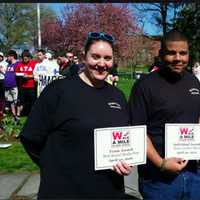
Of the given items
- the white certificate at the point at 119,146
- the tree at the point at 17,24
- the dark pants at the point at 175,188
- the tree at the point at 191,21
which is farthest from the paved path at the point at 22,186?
the tree at the point at 17,24

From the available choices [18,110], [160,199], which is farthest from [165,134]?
[18,110]

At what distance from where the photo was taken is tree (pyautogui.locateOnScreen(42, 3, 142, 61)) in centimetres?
5322

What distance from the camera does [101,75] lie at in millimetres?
2846

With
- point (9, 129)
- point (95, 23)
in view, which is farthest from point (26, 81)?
point (95, 23)

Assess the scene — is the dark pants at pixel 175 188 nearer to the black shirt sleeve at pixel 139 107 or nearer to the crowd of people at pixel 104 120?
the crowd of people at pixel 104 120

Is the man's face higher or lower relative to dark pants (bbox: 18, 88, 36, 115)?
higher

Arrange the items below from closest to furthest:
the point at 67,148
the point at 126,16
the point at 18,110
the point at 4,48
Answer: the point at 67,148, the point at 18,110, the point at 4,48, the point at 126,16

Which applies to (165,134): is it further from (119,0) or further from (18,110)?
(18,110)

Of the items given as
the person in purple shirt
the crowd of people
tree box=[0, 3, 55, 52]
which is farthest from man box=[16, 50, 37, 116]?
tree box=[0, 3, 55, 52]

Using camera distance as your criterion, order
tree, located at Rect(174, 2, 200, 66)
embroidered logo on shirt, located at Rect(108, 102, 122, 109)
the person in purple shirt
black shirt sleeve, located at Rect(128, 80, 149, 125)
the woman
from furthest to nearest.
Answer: tree, located at Rect(174, 2, 200, 66) → the person in purple shirt → black shirt sleeve, located at Rect(128, 80, 149, 125) → embroidered logo on shirt, located at Rect(108, 102, 122, 109) → the woman

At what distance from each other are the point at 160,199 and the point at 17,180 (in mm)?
3782

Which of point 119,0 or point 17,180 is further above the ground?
point 119,0

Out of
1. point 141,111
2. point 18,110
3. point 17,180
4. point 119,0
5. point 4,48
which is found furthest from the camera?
point 4,48

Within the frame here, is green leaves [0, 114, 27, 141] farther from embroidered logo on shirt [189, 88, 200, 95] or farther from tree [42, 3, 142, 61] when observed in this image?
tree [42, 3, 142, 61]
